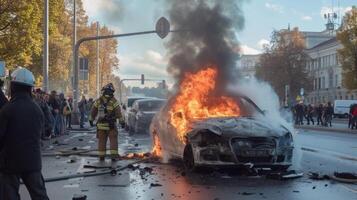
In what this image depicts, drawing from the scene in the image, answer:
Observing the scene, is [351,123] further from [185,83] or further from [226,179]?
[226,179]

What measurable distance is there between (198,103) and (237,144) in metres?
2.46

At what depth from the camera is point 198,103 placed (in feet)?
42.7

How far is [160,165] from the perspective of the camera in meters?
12.9

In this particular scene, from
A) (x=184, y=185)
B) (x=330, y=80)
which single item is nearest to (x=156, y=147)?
(x=184, y=185)

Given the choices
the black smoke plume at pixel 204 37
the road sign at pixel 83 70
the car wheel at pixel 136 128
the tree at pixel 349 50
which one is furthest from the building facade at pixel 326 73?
the black smoke plume at pixel 204 37

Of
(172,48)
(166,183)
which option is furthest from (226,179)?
(172,48)

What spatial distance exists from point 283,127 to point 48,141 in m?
10.7

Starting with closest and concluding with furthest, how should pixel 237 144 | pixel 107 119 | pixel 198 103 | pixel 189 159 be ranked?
pixel 237 144 → pixel 189 159 → pixel 198 103 → pixel 107 119

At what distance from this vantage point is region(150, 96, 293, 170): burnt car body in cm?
1076

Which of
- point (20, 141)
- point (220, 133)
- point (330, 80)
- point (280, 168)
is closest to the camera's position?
point (20, 141)

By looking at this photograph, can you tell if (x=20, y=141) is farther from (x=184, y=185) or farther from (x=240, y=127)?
(x=240, y=127)

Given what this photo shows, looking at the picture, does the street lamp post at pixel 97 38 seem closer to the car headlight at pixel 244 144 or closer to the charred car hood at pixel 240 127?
the charred car hood at pixel 240 127

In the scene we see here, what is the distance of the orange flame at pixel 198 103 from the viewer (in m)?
12.4

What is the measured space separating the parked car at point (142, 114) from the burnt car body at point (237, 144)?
13466mm
